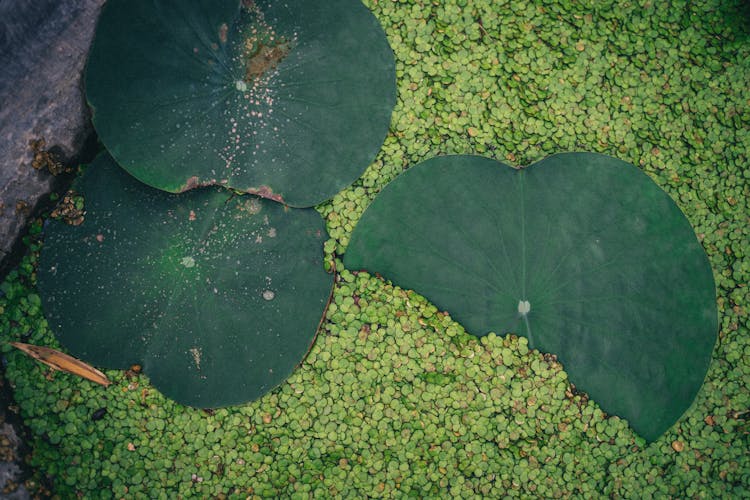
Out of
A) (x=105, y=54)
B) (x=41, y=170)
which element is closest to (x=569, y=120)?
(x=105, y=54)

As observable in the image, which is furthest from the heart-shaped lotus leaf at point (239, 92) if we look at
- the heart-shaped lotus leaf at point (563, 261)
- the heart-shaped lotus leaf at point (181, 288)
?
the heart-shaped lotus leaf at point (563, 261)

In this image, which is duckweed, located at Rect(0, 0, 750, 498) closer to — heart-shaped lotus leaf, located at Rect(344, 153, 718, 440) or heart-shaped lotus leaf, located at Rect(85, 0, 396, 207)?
heart-shaped lotus leaf, located at Rect(344, 153, 718, 440)

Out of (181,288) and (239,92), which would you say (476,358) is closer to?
(181,288)

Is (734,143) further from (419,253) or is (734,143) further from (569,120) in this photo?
(419,253)

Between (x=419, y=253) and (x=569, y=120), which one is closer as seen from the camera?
(x=419, y=253)

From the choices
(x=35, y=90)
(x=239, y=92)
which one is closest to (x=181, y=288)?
(x=239, y=92)

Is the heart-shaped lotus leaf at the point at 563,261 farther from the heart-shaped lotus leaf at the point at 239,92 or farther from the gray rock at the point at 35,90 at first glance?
the gray rock at the point at 35,90
